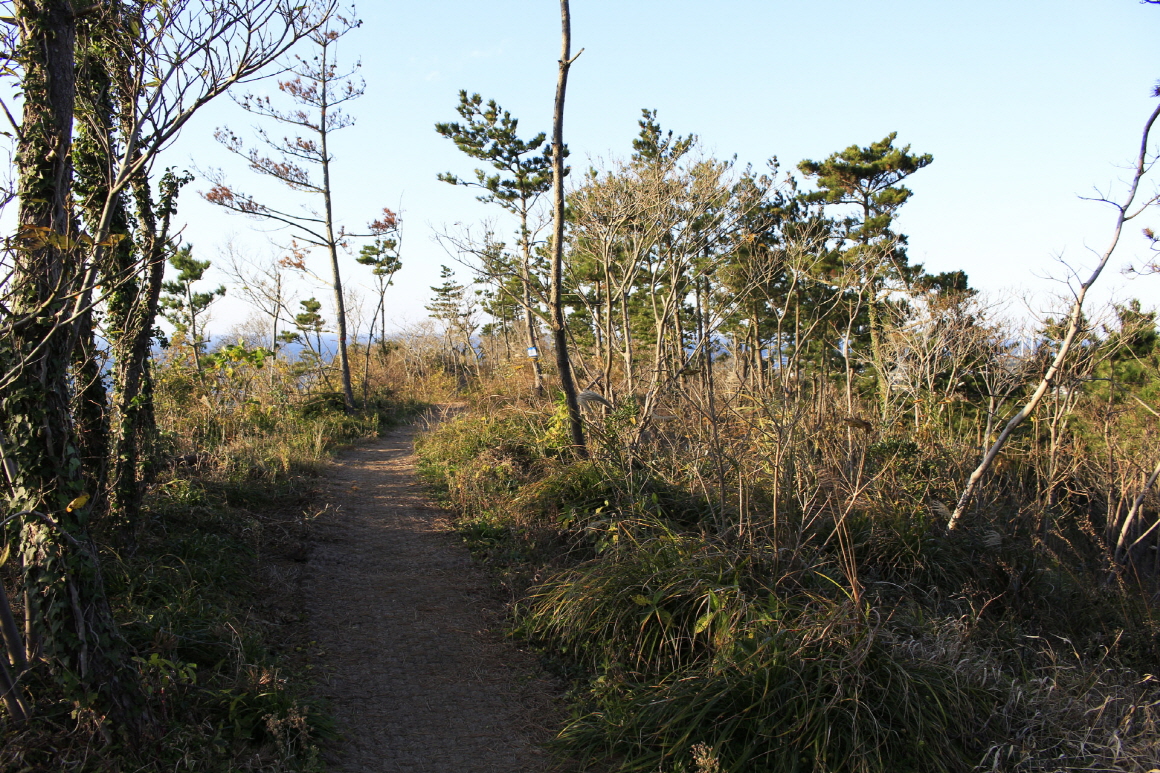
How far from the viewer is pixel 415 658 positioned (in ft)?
13.8

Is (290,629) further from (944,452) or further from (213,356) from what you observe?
(944,452)

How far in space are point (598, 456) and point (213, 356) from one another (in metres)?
5.60

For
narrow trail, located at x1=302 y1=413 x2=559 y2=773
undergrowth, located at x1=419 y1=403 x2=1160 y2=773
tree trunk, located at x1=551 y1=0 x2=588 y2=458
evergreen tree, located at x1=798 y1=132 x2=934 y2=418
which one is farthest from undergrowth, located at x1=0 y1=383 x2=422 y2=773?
evergreen tree, located at x1=798 y1=132 x2=934 y2=418

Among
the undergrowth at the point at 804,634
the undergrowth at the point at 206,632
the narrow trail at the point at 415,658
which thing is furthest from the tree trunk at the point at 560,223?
the undergrowth at the point at 206,632

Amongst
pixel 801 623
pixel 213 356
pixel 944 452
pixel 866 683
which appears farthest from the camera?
pixel 213 356

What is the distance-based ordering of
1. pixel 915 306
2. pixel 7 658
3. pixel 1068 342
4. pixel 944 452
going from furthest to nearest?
pixel 915 306 → pixel 944 452 → pixel 1068 342 → pixel 7 658

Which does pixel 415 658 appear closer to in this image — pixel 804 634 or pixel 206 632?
pixel 206 632

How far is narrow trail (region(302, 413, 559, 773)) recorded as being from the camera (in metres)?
3.33

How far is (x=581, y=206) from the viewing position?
1015 cm

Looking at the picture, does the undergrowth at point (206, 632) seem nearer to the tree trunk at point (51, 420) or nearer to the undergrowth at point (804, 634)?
the tree trunk at point (51, 420)

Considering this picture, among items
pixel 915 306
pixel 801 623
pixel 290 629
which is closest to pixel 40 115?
pixel 290 629

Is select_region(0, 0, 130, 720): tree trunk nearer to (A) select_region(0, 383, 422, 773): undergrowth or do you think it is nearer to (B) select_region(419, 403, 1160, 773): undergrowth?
(A) select_region(0, 383, 422, 773): undergrowth

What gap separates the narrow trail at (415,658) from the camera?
333 cm

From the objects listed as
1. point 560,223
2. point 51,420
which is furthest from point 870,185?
point 51,420
